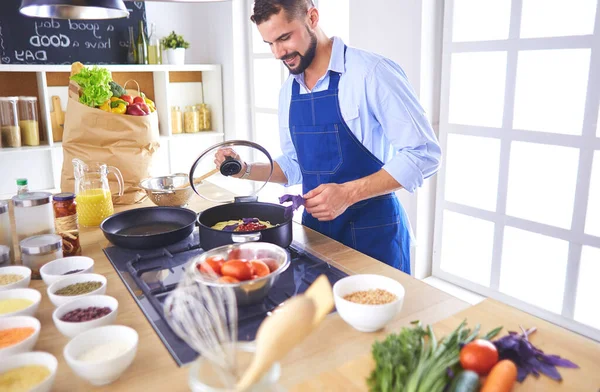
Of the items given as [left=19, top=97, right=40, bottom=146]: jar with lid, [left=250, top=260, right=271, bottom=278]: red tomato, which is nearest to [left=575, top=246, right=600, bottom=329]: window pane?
[left=250, top=260, right=271, bottom=278]: red tomato

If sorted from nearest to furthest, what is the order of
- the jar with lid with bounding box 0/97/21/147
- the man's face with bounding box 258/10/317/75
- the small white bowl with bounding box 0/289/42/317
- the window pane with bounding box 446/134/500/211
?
the small white bowl with bounding box 0/289/42/317 → the man's face with bounding box 258/10/317/75 → the window pane with bounding box 446/134/500/211 → the jar with lid with bounding box 0/97/21/147

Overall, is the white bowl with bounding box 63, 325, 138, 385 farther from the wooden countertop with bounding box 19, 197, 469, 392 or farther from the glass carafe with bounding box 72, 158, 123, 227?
the glass carafe with bounding box 72, 158, 123, 227

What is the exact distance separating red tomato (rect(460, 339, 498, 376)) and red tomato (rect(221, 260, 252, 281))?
466 millimetres

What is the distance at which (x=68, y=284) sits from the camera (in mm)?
1166

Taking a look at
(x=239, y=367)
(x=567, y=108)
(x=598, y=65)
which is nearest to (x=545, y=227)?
(x=567, y=108)

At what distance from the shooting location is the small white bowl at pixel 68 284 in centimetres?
108

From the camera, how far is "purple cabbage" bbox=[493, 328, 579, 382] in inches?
32.4

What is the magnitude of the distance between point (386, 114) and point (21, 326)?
118cm

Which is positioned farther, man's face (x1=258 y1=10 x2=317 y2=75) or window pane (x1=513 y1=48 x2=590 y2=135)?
window pane (x1=513 y1=48 x2=590 y2=135)

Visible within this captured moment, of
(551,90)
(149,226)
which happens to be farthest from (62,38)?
(551,90)

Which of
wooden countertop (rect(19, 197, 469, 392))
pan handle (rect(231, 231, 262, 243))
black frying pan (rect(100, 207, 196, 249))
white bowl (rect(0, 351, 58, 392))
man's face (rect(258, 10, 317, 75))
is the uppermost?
man's face (rect(258, 10, 317, 75))

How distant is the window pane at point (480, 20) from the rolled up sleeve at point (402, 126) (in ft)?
2.89

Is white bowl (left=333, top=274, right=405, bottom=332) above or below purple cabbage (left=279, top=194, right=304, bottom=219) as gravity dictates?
below

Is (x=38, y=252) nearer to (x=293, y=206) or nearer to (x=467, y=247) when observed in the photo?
(x=293, y=206)
